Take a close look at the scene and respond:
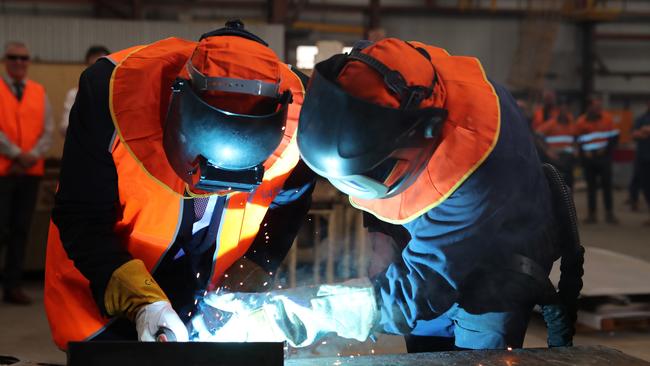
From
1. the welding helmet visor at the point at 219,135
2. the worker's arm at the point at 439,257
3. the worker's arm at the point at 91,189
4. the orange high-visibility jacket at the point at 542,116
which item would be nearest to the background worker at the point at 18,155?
the worker's arm at the point at 91,189

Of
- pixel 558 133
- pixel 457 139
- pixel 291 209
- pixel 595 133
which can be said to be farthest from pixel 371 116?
pixel 558 133

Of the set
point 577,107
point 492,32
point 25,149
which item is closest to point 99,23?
point 25,149

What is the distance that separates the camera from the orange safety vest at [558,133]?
10.6 meters

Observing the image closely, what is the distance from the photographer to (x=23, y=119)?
5.71 m

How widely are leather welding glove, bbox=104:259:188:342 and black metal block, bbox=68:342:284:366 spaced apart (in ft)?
1.74

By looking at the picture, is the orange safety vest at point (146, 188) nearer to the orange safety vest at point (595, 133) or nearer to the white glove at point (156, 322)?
the white glove at point (156, 322)

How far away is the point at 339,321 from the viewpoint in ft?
7.02

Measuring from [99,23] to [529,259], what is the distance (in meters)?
8.45

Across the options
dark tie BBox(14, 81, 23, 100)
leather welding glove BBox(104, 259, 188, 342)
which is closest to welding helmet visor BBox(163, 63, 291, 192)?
leather welding glove BBox(104, 259, 188, 342)

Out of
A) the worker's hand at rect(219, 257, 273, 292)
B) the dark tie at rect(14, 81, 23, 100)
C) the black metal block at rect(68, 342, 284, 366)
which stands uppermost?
the black metal block at rect(68, 342, 284, 366)

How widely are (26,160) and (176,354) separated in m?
4.54

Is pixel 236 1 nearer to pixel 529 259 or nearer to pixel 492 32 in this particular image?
pixel 492 32

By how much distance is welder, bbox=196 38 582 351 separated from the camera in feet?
5.53

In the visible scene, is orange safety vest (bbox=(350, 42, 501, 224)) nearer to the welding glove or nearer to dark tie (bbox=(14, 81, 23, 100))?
the welding glove
